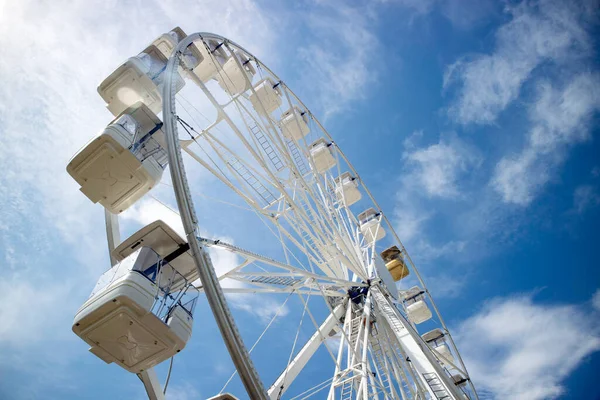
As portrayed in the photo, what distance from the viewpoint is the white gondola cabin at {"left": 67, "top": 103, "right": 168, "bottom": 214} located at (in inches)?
281

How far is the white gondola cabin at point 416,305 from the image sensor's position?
16.4 m

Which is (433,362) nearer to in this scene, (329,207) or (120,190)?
(329,207)

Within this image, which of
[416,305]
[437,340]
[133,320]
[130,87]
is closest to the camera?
[133,320]

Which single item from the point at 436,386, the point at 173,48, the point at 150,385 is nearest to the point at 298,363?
the point at 436,386

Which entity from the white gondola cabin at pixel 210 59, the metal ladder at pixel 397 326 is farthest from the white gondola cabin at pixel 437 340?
the white gondola cabin at pixel 210 59

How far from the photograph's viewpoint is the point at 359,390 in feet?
26.3

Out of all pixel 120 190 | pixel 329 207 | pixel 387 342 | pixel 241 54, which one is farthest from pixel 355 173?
pixel 120 190

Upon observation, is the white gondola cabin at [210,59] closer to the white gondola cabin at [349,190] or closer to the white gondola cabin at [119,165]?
the white gondola cabin at [119,165]

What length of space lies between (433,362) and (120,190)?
6.43 metres

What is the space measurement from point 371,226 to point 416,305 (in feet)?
11.7

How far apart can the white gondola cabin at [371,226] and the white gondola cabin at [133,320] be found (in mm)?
10589

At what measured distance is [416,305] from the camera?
645 inches

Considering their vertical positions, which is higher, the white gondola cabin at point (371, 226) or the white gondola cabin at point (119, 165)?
the white gondola cabin at point (371, 226)

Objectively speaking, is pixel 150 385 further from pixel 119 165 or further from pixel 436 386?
pixel 436 386
